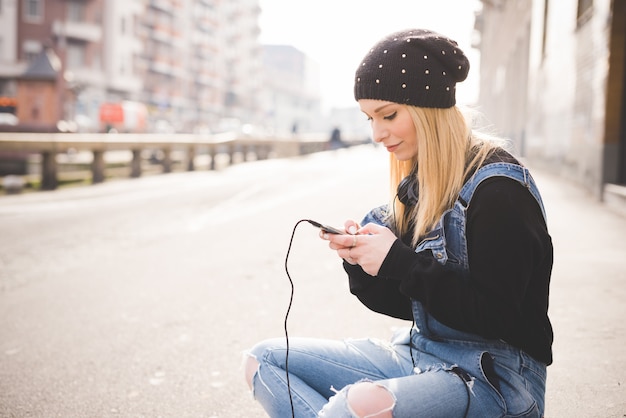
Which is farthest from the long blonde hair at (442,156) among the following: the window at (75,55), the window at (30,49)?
the window at (75,55)

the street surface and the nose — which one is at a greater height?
the nose

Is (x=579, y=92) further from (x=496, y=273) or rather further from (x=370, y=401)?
(x=370, y=401)

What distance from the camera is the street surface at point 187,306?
10.9ft

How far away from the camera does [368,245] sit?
2.10m

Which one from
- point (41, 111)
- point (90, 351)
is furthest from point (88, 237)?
point (41, 111)

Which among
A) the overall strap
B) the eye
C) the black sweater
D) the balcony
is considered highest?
the balcony

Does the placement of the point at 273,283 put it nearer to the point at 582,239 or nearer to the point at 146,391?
the point at 146,391

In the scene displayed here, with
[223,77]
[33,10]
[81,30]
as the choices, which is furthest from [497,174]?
[223,77]

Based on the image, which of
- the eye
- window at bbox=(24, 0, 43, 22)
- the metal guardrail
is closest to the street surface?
the eye

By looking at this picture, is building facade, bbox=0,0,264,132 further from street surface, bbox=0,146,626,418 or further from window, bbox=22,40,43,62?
street surface, bbox=0,146,626,418

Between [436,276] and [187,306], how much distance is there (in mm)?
3340

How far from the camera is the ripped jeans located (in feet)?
6.51

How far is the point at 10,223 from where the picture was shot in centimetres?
871

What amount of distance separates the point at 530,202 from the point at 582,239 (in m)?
6.20
